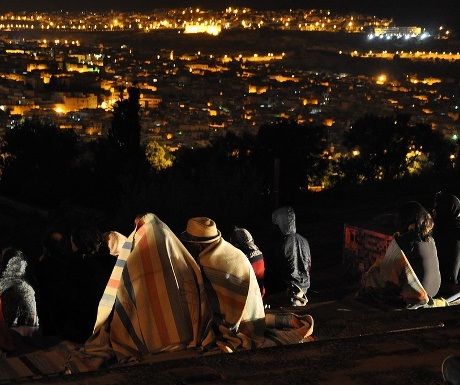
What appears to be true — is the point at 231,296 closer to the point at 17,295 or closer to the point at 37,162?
the point at 17,295

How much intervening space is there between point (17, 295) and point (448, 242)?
238 cm

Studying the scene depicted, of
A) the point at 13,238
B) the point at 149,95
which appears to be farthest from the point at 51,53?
the point at 13,238

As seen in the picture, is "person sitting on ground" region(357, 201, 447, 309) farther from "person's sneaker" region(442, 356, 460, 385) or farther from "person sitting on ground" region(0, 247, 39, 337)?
"person's sneaker" region(442, 356, 460, 385)

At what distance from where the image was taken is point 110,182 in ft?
63.0

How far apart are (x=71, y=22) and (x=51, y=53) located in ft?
93.0

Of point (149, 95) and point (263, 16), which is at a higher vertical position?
point (263, 16)

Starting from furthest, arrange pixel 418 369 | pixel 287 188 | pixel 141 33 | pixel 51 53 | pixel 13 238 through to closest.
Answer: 1. pixel 141 33
2. pixel 51 53
3. pixel 287 188
4. pixel 13 238
5. pixel 418 369

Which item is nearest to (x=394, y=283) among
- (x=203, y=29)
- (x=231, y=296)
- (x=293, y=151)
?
(x=231, y=296)

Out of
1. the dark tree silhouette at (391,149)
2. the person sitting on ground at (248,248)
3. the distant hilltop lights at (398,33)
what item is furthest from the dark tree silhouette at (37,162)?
the distant hilltop lights at (398,33)

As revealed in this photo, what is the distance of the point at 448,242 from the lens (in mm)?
4930

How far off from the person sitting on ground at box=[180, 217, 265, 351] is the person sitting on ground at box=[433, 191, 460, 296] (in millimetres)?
1581

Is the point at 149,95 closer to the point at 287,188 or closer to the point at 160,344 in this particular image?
the point at 287,188

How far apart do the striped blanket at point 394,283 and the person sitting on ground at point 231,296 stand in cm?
103

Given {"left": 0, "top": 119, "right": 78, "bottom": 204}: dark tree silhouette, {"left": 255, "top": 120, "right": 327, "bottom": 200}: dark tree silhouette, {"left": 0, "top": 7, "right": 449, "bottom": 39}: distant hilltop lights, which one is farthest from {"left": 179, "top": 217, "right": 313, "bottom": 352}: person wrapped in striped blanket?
{"left": 0, "top": 7, "right": 449, "bottom": 39}: distant hilltop lights
